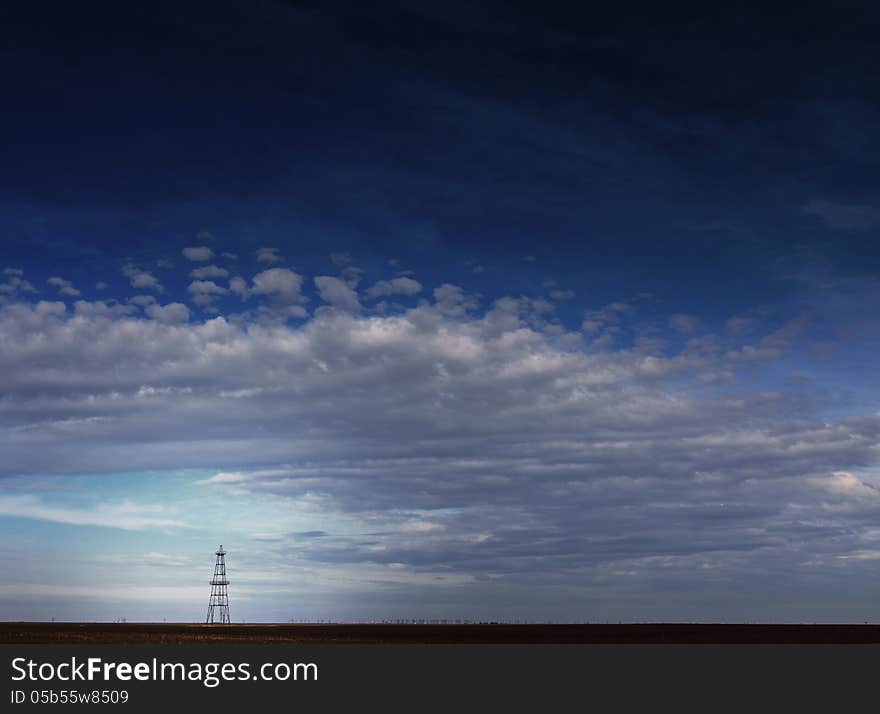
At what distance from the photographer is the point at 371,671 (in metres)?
70.4

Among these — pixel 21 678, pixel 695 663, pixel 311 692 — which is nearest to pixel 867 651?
pixel 695 663

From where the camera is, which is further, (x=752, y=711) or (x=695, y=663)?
(x=695, y=663)

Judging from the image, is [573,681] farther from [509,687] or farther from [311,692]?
[311,692]

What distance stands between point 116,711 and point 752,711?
3865 cm

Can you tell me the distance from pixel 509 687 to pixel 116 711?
1066 inches

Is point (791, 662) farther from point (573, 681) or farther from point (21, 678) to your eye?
point (21, 678)

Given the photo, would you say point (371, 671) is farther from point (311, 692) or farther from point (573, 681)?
point (573, 681)

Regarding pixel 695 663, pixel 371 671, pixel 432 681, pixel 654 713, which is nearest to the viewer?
pixel 654 713

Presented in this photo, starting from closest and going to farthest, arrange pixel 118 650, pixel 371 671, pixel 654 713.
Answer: pixel 654 713 < pixel 371 671 < pixel 118 650

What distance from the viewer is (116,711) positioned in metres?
51.8

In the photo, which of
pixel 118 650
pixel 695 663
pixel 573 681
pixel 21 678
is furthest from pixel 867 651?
pixel 21 678

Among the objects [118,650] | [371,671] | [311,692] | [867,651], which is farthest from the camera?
[867,651]

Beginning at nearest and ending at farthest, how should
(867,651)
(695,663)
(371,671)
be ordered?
(371,671)
(695,663)
(867,651)

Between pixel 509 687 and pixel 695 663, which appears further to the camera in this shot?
pixel 695 663
